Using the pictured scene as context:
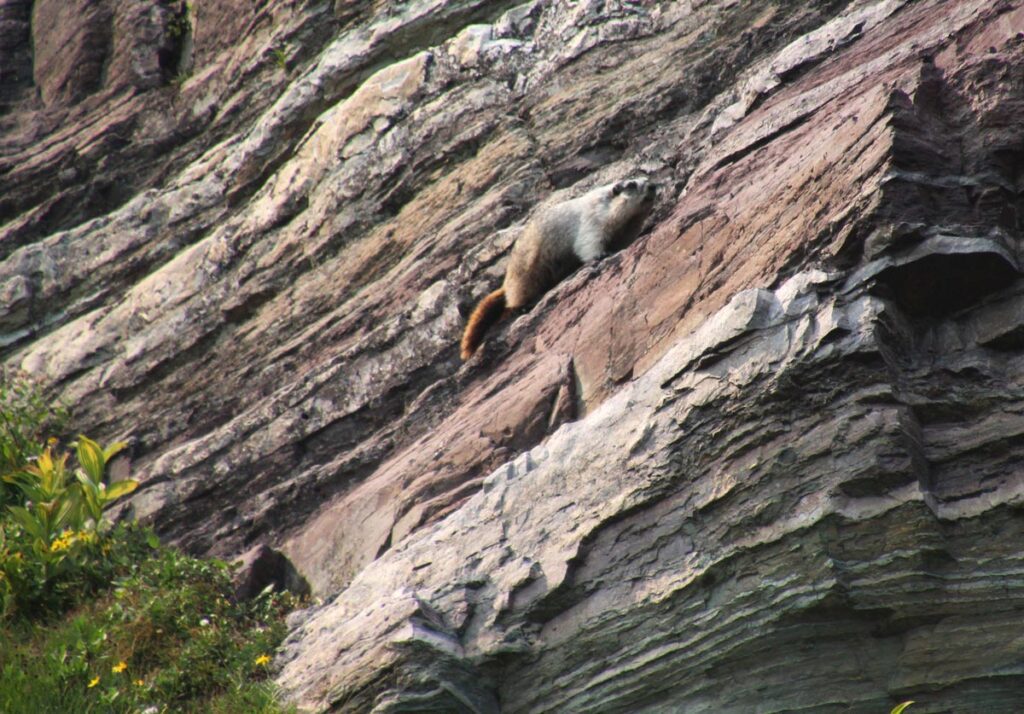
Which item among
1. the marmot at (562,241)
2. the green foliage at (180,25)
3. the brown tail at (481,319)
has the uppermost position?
the green foliage at (180,25)

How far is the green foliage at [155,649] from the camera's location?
5.97 meters

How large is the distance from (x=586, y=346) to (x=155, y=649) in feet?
12.6

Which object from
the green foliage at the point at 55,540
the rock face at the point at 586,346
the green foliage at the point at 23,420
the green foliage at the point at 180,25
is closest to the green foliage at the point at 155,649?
the green foliage at the point at 55,540

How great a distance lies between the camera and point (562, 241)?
844 centimetres

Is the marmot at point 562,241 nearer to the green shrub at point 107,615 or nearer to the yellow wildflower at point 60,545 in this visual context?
the green shrub at point 107,615

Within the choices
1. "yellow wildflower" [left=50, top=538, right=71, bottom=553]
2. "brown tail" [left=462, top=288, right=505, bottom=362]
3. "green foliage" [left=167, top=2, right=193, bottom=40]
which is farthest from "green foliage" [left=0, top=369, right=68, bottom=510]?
"green foliage" [left=167, top=2, right=193, bottom=40]

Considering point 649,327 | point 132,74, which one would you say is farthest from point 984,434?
point 132,74

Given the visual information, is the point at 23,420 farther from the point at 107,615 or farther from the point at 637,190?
the point at 637,190

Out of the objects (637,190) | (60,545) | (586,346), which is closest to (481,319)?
(586,346)

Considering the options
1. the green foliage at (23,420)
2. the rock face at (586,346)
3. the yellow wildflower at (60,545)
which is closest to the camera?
the rock face at (586,346)

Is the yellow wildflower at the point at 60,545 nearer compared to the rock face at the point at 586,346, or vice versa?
the rock face at the point at 586,346

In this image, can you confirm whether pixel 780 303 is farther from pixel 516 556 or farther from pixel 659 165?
pixel 659 165

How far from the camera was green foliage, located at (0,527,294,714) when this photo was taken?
597 centimetres

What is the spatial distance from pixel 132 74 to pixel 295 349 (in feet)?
22.6
